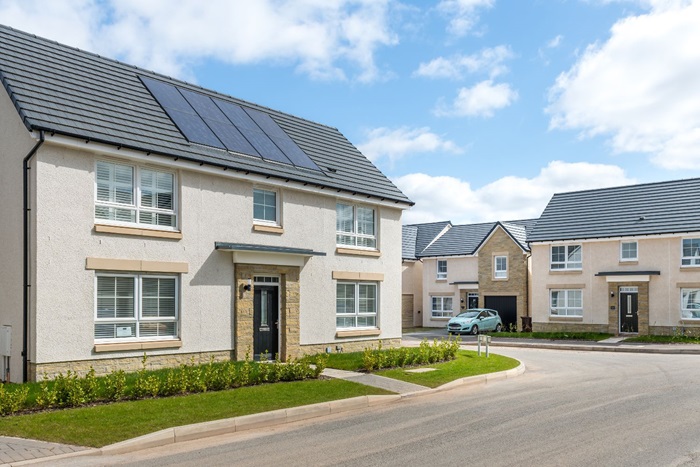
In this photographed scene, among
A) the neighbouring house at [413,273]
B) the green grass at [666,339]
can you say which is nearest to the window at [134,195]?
the green grass at [666,339]

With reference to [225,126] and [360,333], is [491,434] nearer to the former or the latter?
[360,333]

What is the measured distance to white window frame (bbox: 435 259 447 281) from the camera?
155ft

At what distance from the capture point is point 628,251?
35.7m

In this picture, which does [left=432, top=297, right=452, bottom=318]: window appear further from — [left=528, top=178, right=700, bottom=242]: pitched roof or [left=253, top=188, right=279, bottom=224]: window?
[left=253, top=188, right=279, bottom=224]: window

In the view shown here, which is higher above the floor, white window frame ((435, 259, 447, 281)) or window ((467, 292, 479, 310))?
white window frame ((435, 259, 447, 281))

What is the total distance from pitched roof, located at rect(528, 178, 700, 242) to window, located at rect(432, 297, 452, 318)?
9.60 m

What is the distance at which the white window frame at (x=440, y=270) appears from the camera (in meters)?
47.3

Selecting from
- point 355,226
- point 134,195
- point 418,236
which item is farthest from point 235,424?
point 418,236

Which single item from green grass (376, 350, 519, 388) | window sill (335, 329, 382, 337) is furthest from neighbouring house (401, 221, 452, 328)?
green grass (376, 350, 519, 388)

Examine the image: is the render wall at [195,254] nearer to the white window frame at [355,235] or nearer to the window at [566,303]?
the white window frame at [355,235]

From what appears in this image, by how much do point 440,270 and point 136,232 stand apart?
1327 inches

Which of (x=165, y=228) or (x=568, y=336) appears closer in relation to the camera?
(x=165, y=228)

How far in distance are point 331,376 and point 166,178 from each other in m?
6.68

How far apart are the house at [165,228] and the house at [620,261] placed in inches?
669
